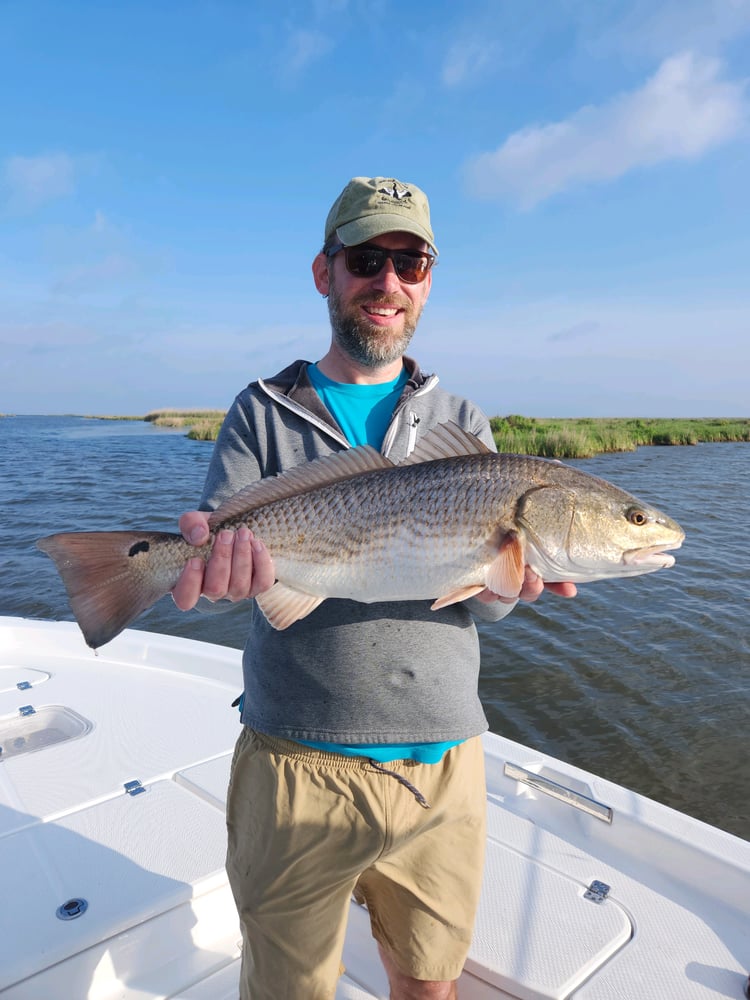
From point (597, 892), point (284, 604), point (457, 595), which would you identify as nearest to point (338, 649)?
point (284, 604)

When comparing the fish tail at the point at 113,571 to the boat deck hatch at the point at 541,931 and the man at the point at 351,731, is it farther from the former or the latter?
the boat deck hatch at the point at 541,931

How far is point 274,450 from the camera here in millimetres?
2883

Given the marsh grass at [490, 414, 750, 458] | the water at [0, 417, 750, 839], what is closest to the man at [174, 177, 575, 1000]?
the water at [0, 417, 750, 839]

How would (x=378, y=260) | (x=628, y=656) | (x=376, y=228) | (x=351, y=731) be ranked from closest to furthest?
(x=351, y=731)
(x=376, y=228)
(x=378, y=260)
(x=628, y=656)

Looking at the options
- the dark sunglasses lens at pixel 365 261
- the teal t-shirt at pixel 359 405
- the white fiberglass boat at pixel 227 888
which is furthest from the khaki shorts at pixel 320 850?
the dark sunglasses lens at pixel 365 261

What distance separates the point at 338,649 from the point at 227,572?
0.53 meters

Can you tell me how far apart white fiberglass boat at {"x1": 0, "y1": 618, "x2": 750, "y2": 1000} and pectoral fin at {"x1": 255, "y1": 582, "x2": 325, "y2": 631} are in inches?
74.1

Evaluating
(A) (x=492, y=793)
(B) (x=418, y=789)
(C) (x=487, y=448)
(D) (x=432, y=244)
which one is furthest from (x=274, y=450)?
(A) (x=492, y=793)

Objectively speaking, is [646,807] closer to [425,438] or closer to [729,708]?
[425,438]

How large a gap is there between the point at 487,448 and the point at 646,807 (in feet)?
8.70

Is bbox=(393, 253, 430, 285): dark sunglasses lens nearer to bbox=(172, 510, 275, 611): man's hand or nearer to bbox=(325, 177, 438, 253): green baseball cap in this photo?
bbox=(325, 177, 438, 253): green baseball cap

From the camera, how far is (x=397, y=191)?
9.73 ft

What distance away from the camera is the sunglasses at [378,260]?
2947mm

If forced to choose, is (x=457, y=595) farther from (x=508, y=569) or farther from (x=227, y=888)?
(x=227, y=888)
